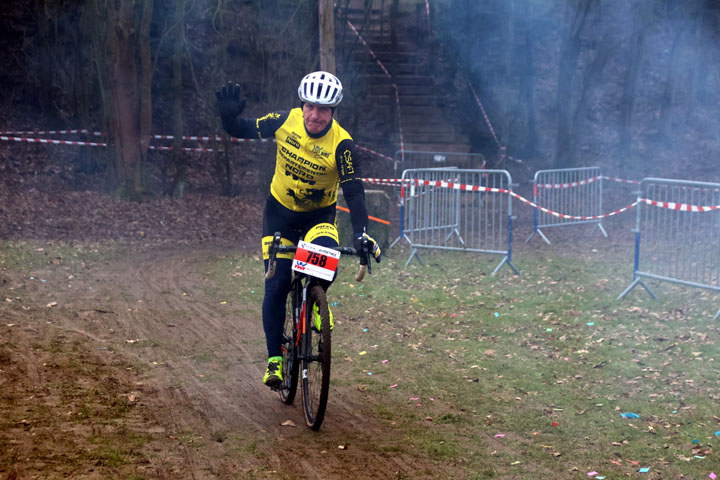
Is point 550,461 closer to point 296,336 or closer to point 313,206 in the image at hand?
point 296,336

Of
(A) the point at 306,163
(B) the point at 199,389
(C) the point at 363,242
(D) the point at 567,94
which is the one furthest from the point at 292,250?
(D) the point at 567,94

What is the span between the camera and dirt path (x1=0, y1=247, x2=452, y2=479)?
458 cm

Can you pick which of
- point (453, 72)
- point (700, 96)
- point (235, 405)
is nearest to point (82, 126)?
point (453, 72)

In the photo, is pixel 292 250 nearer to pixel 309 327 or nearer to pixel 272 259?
pixel 272 259

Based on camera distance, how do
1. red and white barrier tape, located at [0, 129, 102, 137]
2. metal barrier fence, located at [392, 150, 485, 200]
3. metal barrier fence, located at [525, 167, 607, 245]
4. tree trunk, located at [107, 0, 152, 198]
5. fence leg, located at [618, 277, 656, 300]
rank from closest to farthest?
fence leg, located at [618, 277, 656, 300] → metal barrier fence, located at [525, 167, 607, 245] → tree trunk, located at [107, 0, 152, 198] → red and white barrier tape, located at [0, 129, 102, 137] → metal barrier fence, located at [392, 150, 485, 200]

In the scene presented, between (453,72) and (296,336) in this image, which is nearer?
(296,336)

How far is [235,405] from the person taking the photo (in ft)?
18.7

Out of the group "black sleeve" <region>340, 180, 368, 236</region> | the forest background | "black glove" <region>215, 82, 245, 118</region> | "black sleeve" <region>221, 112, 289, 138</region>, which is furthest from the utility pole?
"black sleeve" <region>340, 180, 368, 236</region>

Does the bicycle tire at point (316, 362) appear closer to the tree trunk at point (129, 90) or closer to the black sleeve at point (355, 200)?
the black sleeve at point (355, 200)

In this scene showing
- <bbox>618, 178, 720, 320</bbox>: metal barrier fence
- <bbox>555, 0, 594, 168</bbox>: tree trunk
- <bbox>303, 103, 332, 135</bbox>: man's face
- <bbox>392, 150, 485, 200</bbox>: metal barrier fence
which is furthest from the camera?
<bbox>392, 150, 485, 200</bbox>: metal barrier fence

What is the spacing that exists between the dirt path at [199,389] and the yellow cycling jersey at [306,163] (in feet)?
5.15

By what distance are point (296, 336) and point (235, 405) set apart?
0.77 meters

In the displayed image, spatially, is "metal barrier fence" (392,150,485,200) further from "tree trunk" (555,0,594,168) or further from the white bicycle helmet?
the white bicycle helmet

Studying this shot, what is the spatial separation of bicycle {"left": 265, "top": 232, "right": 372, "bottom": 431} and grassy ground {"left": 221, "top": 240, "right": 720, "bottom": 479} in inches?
24.0
